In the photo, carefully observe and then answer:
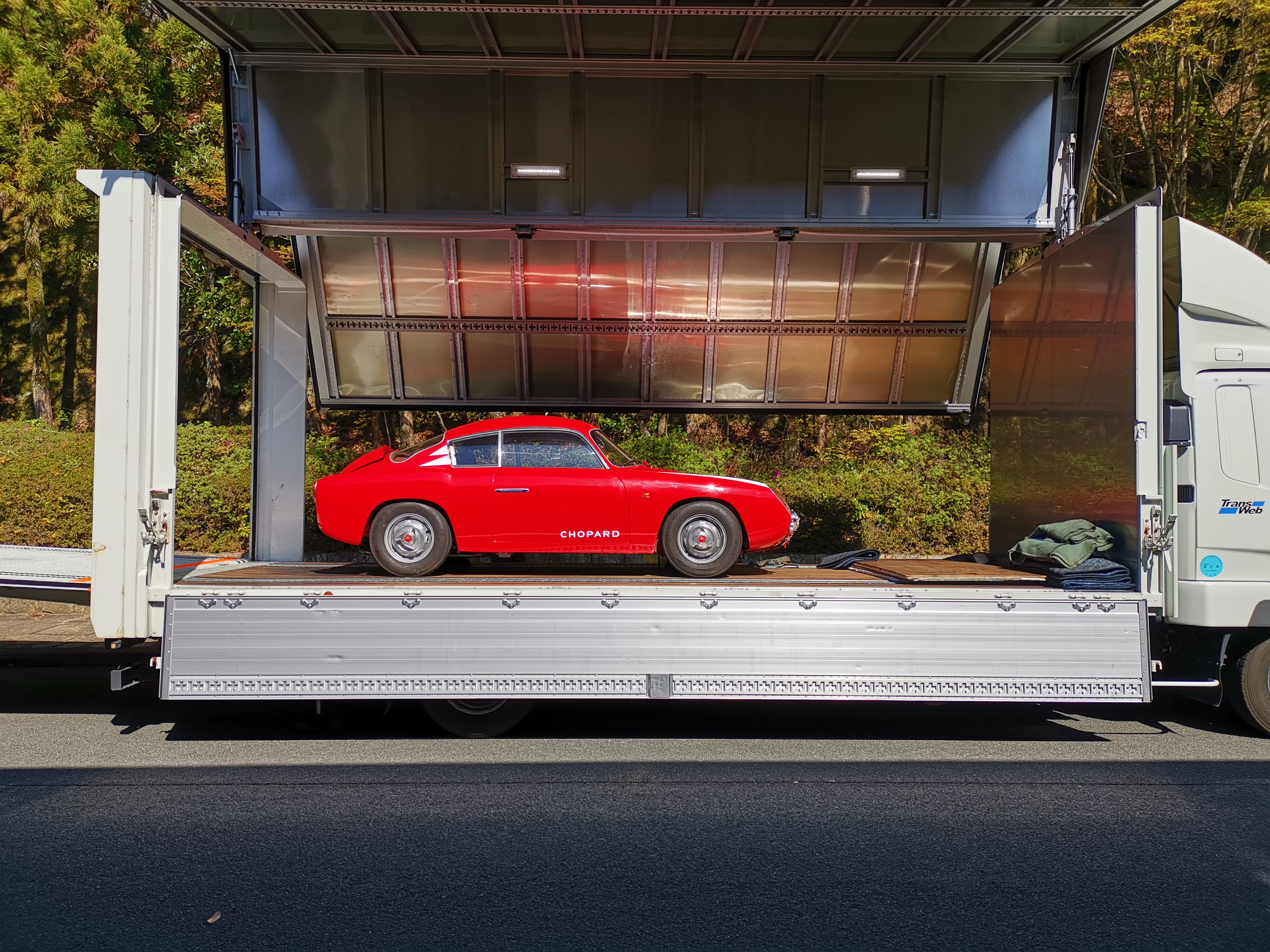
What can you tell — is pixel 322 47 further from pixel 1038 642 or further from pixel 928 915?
pixel 928 915

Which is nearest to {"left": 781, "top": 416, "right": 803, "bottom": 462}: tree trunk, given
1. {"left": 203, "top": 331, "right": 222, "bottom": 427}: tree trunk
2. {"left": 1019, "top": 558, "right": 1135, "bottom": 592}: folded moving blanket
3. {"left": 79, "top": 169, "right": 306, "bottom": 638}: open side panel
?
{"left": 1019, "top": 558, "right": 1135, "bottom": 592}: folded moving blanket

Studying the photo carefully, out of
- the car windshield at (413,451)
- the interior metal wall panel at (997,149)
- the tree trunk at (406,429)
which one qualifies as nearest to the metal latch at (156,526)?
the car windshield at (413,451)

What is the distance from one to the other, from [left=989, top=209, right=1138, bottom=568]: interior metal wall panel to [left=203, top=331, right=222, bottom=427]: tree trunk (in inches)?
594

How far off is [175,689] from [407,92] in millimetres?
4934

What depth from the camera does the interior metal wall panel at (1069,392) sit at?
5582 mm

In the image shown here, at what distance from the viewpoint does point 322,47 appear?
23.1ft

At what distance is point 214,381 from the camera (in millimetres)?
18125

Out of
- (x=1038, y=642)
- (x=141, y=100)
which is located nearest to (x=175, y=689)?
(x=1038, y=642)

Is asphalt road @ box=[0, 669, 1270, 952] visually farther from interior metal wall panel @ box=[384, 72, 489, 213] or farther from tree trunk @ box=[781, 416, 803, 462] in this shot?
tree trunk @ box=[781, 416, 803, 462]

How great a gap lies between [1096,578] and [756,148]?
421 cm

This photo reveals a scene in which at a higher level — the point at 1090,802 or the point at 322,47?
the point at 322,47

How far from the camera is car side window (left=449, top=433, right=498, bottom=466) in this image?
21.6ft

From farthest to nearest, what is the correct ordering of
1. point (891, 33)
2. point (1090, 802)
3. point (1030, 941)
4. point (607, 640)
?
1. point (891, 33)
2. point (607, 640)
3. point (1090, 802)
4. point (1030, 941)

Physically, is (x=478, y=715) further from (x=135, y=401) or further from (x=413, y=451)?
(x=135, y=401)
